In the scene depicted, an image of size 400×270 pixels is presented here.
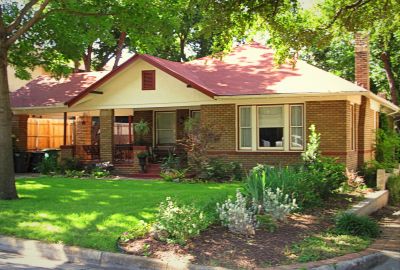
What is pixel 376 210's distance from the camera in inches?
557

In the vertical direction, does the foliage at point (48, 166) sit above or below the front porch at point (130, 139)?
below

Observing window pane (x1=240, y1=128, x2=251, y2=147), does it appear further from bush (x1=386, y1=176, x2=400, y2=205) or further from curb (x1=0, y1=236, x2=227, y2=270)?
curb (x1=0, y1=236, x2=227, y2=270)

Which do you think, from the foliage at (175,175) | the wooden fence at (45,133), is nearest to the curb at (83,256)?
the foliage at (175,175)

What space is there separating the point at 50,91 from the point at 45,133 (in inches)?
120

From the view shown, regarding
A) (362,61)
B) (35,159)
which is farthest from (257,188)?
(35,159)

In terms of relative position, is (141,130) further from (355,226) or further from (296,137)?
(355,226)

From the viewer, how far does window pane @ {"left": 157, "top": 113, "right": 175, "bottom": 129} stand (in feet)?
73.7

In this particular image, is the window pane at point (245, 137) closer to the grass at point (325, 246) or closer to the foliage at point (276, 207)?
the foliage at point (276, 207)

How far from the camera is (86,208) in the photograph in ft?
35.1

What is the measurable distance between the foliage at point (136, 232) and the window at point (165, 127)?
1333cm

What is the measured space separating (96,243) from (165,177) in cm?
945

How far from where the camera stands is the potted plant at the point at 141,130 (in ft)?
68.4

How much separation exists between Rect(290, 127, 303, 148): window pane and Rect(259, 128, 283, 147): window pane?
0.40 meters

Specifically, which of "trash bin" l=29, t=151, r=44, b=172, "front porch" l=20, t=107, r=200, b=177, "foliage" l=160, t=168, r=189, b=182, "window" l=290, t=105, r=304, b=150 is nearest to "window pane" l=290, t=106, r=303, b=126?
"window" l=290, t=105, r=304, b=150
